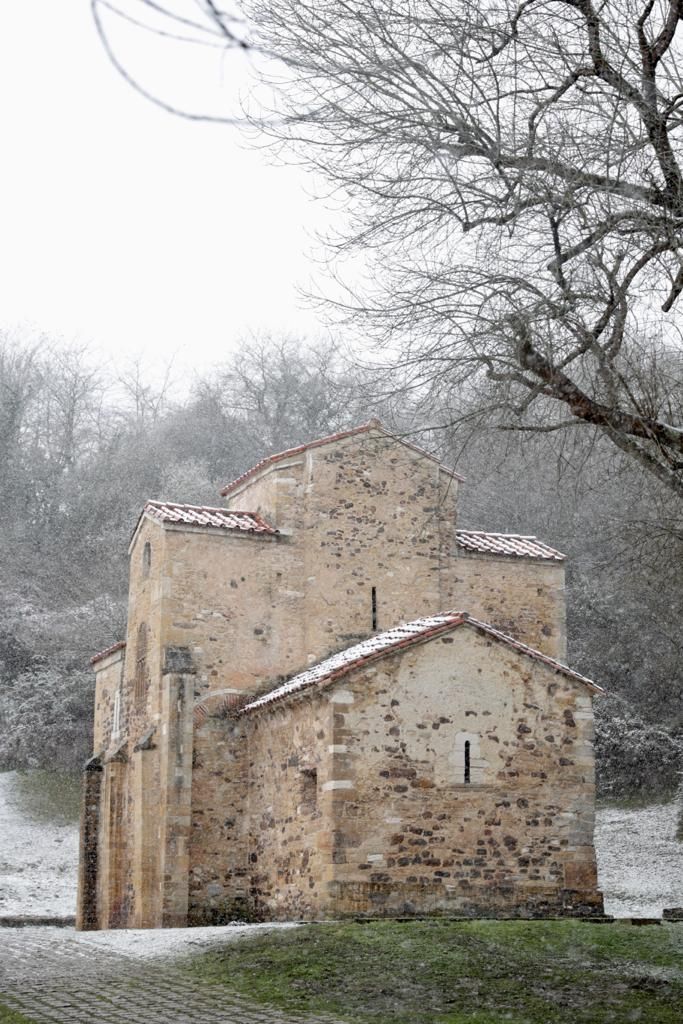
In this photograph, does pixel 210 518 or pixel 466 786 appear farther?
pixel 210 518

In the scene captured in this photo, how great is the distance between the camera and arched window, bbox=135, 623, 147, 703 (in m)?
21.6

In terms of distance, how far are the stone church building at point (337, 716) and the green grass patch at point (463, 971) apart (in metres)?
2.78

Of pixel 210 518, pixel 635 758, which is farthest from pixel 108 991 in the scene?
pixel 635 758

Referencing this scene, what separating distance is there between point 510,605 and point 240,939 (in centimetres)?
999

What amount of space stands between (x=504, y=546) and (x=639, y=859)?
26.6 ft

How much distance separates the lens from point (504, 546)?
75.3 ft

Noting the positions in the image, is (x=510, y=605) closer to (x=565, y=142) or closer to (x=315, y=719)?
(x=315, y=719)

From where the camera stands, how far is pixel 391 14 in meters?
11.0

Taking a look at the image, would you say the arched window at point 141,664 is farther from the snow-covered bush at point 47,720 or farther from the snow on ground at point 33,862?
the snow-covered bush at point 47,720

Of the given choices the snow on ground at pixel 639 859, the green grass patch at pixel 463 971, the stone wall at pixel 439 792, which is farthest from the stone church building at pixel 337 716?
the snow on ground at pixel 639 859

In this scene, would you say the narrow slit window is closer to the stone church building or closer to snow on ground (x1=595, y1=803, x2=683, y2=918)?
the stone church building

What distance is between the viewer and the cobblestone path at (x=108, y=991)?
32.1ft

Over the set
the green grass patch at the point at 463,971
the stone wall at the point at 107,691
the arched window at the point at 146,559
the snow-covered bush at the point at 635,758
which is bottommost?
the green grass patch at the point at 463,971

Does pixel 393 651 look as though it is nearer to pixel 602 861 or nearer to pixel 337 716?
pixel 337 716
